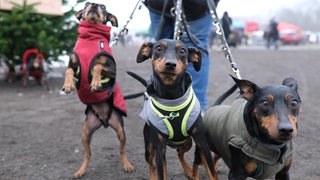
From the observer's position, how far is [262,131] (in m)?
2.72

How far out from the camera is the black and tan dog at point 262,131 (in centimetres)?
258

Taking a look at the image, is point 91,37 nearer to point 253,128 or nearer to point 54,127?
point 253,128

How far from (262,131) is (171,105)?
668 millimetres

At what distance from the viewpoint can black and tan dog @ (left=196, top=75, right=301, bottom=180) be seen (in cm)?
258

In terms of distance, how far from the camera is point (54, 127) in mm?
5660

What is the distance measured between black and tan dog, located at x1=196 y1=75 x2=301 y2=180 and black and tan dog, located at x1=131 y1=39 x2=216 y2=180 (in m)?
0.23

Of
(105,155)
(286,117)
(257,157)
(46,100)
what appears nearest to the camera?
(286,117)

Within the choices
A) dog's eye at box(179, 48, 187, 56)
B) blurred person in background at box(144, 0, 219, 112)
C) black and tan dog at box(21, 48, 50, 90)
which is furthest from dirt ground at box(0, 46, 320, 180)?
dog's eye at box(179, 48, 187, 56)

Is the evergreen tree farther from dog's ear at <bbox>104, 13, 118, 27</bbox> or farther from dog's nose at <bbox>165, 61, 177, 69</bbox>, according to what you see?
dog's nose at <bbox>165, 61, 177, 69</bbox>

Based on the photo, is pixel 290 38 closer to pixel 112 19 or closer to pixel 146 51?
pixel 112 19

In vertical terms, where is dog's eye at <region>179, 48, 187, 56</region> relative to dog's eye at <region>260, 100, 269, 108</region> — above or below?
above

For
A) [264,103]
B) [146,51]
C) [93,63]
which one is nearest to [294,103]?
[264,103]

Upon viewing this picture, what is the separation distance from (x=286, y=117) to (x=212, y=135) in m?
0.91

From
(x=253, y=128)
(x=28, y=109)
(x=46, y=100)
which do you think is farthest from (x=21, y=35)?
(x=253, y=128)
